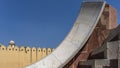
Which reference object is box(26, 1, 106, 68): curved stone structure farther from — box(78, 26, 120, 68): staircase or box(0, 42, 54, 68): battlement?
box(0, 42, 54, 68): battlement

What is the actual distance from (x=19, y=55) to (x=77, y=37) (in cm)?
1509

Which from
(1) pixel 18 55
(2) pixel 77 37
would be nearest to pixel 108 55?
(2) pixel 77 37

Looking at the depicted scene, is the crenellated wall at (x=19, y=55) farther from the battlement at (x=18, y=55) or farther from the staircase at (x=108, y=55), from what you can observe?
the staircase at (x=108, y=55)

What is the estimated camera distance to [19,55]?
68.5 ft

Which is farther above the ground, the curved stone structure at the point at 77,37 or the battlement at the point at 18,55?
the curved stone structure at the point at 77,37

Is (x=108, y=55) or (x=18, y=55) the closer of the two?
(x=108, y=55)

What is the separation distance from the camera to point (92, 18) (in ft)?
20.5

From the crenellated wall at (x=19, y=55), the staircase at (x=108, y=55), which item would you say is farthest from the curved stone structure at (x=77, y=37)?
the crenellated wall at (x=19, y=55)

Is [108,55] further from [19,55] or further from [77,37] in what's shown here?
[19,55]

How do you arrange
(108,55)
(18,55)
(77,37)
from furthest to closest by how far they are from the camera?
1. (18,55)
2. (77,37)
3. (108,55)

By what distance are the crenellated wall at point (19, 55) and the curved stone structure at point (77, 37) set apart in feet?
45.6

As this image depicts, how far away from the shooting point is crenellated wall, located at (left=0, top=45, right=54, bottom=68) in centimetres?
2031

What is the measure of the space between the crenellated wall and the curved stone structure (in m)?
13.9

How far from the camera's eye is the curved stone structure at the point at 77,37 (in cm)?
571
